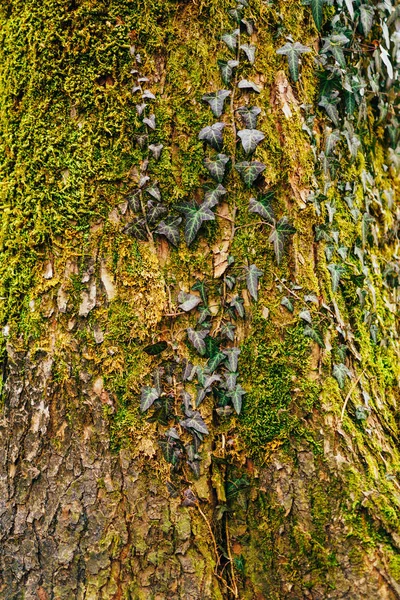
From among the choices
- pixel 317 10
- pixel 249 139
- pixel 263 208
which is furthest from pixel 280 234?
pixel 317 10

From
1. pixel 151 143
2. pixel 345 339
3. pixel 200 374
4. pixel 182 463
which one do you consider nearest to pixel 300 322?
pixel 345 339

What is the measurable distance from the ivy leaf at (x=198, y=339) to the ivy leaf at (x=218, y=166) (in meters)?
0.55

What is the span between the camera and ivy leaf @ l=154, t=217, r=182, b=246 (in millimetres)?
1922

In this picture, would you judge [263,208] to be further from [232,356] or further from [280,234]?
[232,356]

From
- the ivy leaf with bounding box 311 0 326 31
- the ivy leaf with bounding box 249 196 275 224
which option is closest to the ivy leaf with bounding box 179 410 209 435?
the ivy leaf with bounding box 249 196 275 224

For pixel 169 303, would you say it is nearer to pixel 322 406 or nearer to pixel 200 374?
pixel 200 374

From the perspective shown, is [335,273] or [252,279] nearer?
[252,279]

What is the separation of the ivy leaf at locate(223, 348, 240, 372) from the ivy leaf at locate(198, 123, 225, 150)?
725 millimetres

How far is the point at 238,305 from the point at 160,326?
0.29 meters

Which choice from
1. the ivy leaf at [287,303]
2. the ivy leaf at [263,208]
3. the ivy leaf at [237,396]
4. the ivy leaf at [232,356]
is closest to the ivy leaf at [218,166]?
the ivy leaf at [263,208]

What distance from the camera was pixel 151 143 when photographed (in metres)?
1.93

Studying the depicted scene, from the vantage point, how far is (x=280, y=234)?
1.93m

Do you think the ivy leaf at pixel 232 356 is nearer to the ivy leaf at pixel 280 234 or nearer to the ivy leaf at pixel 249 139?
the ivy leaf at pixel 280 234

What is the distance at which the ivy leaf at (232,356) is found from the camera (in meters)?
1.91
